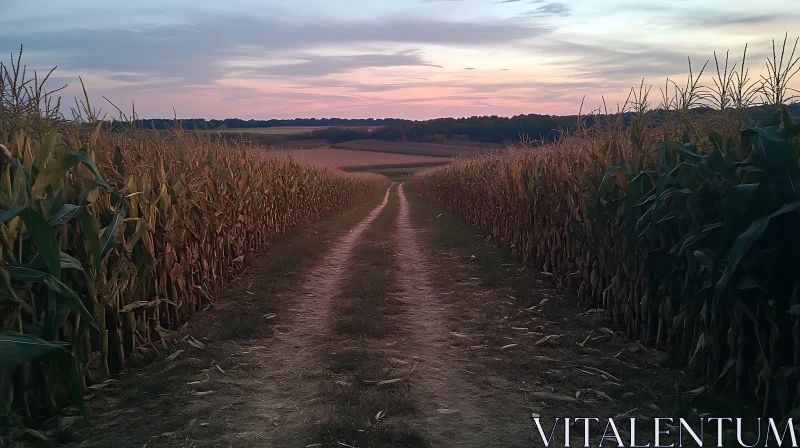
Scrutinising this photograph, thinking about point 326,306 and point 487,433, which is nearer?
point 487,433

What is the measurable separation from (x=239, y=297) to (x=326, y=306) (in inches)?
60.2

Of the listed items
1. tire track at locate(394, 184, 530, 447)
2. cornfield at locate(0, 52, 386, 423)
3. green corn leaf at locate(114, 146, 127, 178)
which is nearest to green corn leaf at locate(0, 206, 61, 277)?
cornfield at locate(0, 52, 386, 423)

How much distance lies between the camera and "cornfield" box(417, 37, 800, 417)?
377 cm

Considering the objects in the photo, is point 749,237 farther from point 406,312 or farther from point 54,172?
point 54,172

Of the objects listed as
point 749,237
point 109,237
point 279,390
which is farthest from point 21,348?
point 749,237

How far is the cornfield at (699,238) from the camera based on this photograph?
3771mm

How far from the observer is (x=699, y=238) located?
14.0 feet

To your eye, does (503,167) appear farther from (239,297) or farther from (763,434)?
(763,434)

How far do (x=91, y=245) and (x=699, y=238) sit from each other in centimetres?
486

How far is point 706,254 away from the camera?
14.3 ft

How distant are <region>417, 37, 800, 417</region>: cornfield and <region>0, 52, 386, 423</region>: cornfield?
Answer: 15.4ft

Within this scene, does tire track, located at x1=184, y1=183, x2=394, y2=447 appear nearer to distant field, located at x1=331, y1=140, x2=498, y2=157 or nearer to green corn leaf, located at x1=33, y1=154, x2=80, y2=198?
green corn leaf, located at x1=33, y1=154, x2=80, y2=198

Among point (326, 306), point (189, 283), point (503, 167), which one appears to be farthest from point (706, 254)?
point (503, 167)

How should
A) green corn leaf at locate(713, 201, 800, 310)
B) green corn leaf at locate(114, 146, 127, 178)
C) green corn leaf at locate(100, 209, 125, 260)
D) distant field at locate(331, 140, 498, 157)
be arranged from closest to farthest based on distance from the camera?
green corn leaf at locate(713, 201, 800, 310), green corn leaf at locate(100, 209, 125, 260), green corn leaf at locate(114, 146, 127, 178), distant field at locate(331, 140, 498, 157)
